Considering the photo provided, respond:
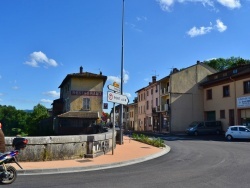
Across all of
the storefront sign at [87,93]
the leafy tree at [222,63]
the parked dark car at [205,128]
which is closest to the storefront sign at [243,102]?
the parked dark car at [205,128]

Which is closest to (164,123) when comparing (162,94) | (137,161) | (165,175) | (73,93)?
(162,94)

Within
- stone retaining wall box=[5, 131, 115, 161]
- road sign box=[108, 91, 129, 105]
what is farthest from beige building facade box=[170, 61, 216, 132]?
stone retaining wall box=[5, 131, 115, 161]

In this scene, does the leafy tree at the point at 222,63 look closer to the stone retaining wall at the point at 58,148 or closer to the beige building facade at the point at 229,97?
the beige building facade at the point at 229,97

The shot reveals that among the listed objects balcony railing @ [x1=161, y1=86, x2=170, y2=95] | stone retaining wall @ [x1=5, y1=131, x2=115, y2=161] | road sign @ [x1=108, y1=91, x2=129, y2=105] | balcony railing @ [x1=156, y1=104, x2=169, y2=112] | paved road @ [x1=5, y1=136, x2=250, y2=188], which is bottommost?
paved road @ [x1=5, y1=136, x2=250, y2=188]

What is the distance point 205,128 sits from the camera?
3725cm

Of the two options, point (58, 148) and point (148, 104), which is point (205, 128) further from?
point (58, 148)

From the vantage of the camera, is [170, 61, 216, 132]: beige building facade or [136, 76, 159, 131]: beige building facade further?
[136, 76, 159, 131]: beige building facade

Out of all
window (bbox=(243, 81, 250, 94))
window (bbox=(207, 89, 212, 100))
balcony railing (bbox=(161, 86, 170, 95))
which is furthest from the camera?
balcony railing (bbox=(161, 86, 170, 95))

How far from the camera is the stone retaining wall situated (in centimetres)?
1109

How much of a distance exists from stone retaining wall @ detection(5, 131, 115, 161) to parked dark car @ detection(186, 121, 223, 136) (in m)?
25.4

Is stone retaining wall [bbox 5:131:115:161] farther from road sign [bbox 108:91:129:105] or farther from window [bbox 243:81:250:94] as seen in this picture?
window [bbox 243:81:250:94]

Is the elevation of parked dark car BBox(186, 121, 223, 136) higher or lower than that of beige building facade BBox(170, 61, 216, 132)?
lower

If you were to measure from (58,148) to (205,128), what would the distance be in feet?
93.5

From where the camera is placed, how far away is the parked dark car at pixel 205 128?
36.9m
